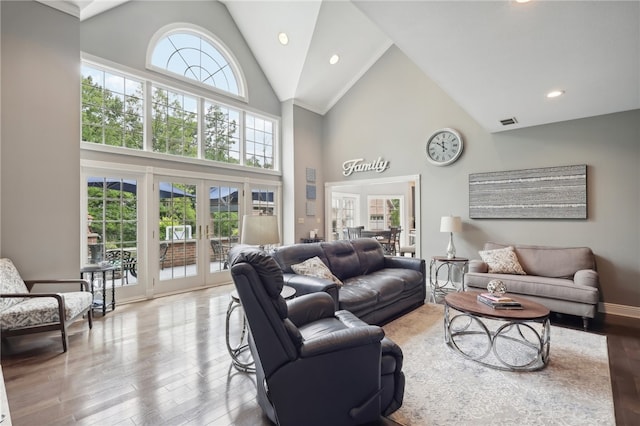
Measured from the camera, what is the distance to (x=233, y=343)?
3111 millimetres

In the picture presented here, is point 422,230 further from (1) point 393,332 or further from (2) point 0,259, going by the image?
(2) point 0,259

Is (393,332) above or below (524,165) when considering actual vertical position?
below

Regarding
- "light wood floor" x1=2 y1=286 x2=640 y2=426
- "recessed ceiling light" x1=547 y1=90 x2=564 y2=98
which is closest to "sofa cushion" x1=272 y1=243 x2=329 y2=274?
"light wood floor" x1=2 y1=286 x2=640 y2=426

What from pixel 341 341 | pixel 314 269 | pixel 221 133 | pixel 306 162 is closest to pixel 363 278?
pixel 314 269

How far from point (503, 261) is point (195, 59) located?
→ 6.09 m

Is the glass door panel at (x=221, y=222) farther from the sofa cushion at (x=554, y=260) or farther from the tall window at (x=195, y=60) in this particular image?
the sofa cushion at (x=554, y=260)

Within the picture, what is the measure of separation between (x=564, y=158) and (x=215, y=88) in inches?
230

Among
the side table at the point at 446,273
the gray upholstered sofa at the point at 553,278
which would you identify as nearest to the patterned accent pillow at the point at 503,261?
the gray upholstered sofa at the point at 553,278

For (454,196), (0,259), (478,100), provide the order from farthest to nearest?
(454,196) < (478,100) < (0,259)

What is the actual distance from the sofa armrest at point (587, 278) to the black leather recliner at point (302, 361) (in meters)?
3.32

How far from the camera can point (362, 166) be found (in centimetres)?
660

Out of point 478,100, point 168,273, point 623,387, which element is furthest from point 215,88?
point 623,387

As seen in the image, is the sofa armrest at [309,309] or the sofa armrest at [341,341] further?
the sofa armrest at [309,309]

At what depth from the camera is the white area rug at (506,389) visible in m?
1.95
